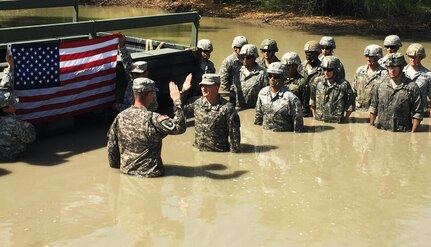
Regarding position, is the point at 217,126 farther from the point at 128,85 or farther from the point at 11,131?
the point at 11,131

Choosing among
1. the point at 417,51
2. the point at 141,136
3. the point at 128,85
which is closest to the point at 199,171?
the point at 141,136

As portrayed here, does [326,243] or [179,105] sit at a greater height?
[179,105]

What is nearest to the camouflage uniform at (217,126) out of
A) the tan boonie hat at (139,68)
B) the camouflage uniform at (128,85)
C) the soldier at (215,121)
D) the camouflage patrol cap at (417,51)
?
the soldier at (215,121)

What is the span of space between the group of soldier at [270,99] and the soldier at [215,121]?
1 cm

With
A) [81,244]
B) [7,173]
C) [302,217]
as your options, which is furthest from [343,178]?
[7,173]

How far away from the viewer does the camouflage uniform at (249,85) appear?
40.2 ft

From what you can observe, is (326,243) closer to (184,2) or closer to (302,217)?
(302,217)

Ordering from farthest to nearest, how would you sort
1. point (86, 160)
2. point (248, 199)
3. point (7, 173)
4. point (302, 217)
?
point (86, 160) → point (7, 173) → point (248, 199) → point (302, 217)

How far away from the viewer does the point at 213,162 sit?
9.12 m

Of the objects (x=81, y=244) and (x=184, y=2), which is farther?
(x=184, y=2)

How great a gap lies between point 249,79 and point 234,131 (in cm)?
323

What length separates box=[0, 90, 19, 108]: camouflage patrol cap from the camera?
8648 millimetres

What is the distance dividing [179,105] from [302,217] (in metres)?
2.07

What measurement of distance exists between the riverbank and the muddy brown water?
15.6m
